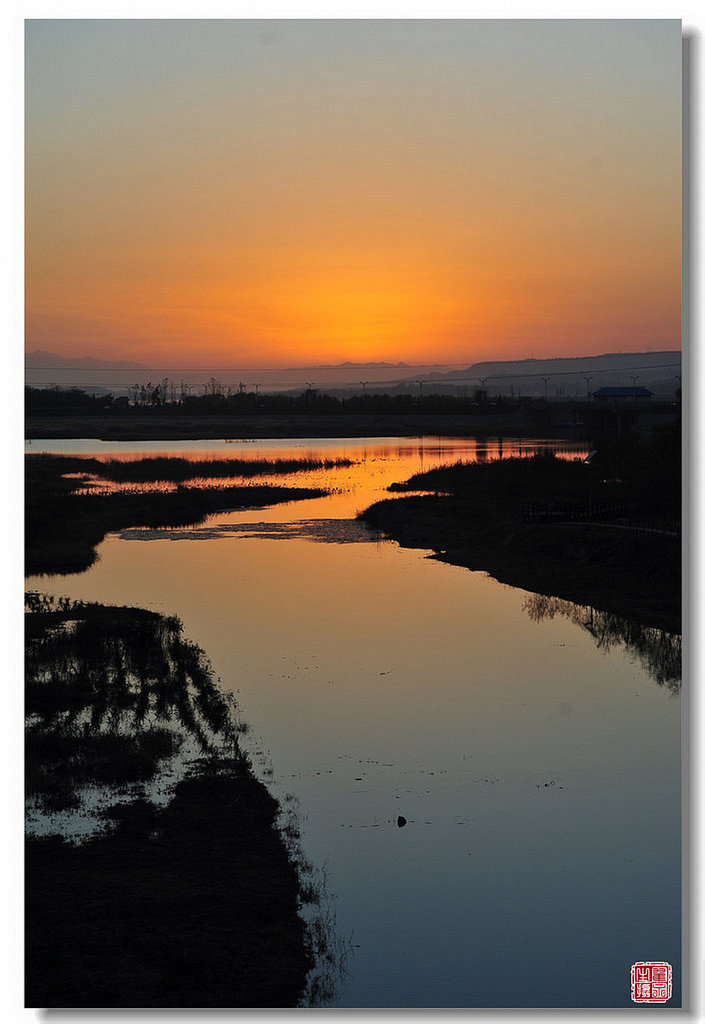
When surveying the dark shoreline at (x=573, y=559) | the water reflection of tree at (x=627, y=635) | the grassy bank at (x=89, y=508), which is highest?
the grassy bank at (x=89, y=508)

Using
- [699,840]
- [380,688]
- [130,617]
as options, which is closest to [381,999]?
[699,840]

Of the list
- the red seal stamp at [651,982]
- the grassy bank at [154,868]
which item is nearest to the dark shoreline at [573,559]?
the grassy bank at [154,868]

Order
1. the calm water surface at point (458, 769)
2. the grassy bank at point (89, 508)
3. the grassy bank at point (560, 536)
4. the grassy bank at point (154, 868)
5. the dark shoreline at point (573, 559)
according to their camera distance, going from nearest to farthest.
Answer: the grassy bank at point (154, 868)
the calm water surface at point (458, 769)
the dark shoreline at point (573, 559)
the grassy bank at point (560, 536)
the grassy bank at point (89, 508)

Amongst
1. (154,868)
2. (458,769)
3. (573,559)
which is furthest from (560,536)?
(154,868)

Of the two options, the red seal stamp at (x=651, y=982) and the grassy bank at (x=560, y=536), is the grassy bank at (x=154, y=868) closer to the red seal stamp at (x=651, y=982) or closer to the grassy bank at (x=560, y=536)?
the red seal stamp at (x=651, y=982)

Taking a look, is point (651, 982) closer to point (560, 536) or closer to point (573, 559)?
point (573, 559)
